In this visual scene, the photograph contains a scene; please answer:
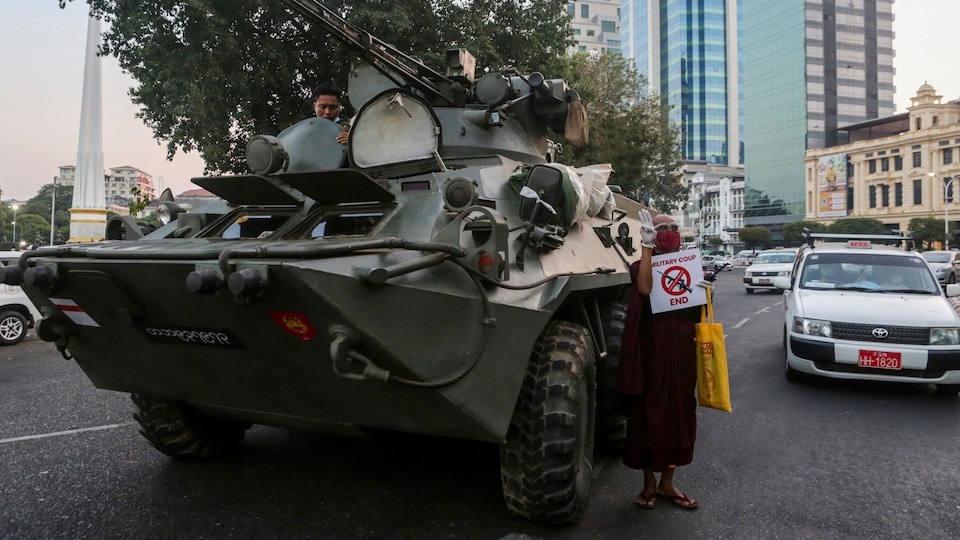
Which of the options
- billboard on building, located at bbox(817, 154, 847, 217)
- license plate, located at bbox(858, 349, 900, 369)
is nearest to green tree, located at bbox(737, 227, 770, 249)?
billboard on building, located at bbox(817, 154, 847, 217)

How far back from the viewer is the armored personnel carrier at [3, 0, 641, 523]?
2.99 metres

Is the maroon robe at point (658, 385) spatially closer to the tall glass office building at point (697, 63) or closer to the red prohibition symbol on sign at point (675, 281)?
the red prohibition symbol on sign at point (675, 281)

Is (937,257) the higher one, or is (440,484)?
(937,257)

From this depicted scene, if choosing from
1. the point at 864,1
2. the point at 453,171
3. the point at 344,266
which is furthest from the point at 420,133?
the point at 864,1

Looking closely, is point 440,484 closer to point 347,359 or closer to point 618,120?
point 347,359

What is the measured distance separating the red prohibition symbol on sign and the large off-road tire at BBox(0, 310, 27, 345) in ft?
35.3

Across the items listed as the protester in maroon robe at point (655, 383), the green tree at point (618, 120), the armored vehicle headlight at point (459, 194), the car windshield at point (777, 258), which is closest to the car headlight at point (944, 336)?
the protester in maroon robe at point (655, 383)

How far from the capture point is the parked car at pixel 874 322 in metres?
6.59

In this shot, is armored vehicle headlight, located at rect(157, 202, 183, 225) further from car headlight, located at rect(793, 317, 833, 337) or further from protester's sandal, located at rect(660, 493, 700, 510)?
car headlight, located at rect(793, 317, 833, 337)

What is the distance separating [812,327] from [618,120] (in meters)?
15.0

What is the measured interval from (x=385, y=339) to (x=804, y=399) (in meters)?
5.34

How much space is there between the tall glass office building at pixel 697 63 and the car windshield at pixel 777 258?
244ft

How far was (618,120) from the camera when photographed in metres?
21.2

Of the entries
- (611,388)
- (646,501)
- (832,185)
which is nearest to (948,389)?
(611,388)
